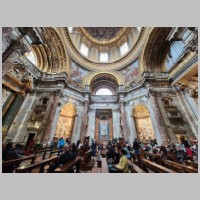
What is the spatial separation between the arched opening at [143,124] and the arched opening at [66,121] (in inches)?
308

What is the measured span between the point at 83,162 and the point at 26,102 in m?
9.14

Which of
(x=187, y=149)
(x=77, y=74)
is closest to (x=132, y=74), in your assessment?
(x=77, y=74)

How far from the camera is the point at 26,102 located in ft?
32.8

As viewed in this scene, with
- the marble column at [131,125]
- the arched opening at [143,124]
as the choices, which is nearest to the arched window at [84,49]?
the marble column at [131,125]

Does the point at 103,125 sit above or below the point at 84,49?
below

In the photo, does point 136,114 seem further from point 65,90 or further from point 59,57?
point 59,57

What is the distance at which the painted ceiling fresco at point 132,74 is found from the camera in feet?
43.6

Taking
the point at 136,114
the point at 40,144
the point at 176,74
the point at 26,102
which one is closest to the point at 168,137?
the point at 136,114

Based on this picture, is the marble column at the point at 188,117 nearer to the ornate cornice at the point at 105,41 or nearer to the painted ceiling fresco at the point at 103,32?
the ornate cornice at the point at 105,41

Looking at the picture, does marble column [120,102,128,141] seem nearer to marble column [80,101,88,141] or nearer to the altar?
the altar

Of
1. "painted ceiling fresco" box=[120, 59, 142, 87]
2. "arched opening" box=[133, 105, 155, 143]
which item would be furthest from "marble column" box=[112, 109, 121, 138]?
"painted ceiling fresco" box=[120, 59, 142, 87]

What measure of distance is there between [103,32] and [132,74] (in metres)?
12.5

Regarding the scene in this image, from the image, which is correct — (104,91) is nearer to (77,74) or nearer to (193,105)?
(77,74)

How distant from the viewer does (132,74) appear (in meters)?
14.1
